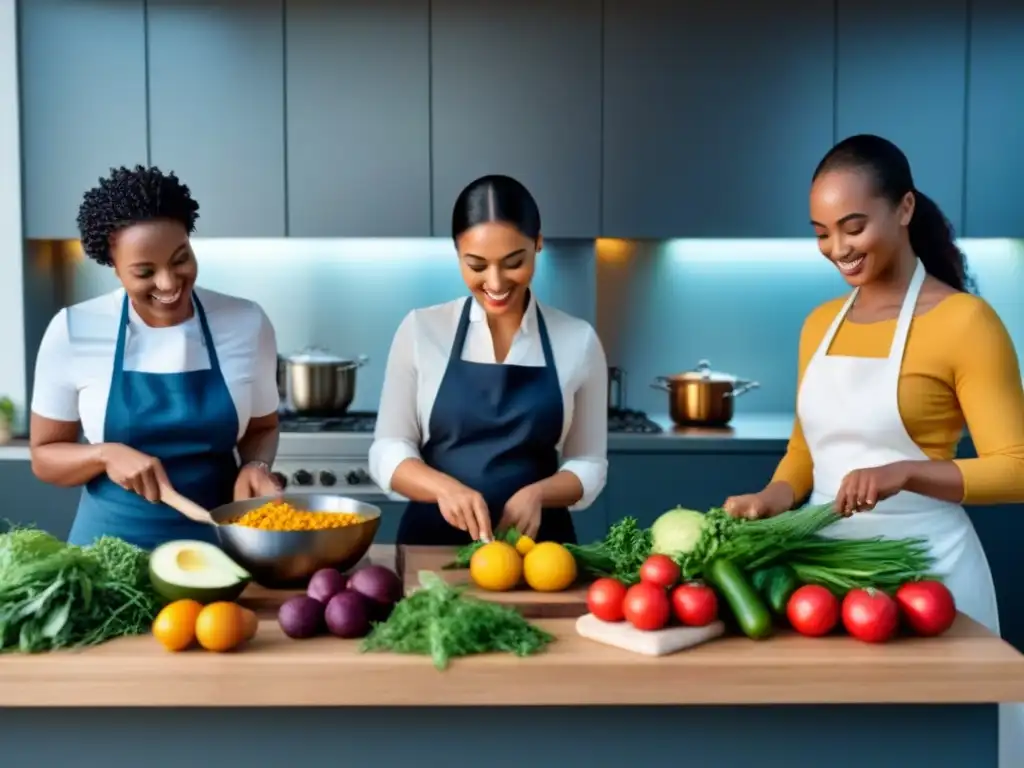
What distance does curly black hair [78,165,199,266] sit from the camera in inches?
88.4

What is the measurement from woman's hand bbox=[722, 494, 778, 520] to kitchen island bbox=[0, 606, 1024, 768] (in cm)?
39

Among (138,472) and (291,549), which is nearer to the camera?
(291,549)

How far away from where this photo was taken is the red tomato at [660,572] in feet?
6.07

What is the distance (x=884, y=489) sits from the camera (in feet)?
6.45

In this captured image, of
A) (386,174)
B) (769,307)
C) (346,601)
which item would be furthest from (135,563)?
(769,307)

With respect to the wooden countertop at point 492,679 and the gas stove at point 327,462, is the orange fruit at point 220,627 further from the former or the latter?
the gas stove at point 327,462

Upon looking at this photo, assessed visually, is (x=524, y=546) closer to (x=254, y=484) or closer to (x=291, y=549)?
(x=291, y=549)

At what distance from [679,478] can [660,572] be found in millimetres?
2221

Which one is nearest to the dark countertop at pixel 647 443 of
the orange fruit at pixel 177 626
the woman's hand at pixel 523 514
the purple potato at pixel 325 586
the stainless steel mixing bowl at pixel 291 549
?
the woman's hand at pixel 523 514

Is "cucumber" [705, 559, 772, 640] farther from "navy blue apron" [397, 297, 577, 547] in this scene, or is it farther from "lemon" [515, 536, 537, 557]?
"navy blue apron" [397, 297, 577, 547]

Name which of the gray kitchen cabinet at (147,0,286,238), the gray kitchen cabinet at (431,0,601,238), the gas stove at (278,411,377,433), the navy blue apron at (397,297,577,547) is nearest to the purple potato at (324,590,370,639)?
the navy blue apron at (397,297,577,547)

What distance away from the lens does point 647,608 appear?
1.76 metres

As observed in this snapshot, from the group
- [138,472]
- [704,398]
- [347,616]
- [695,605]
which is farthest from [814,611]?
[704,398]

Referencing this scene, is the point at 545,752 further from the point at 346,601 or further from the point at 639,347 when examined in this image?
the point at 639,347
